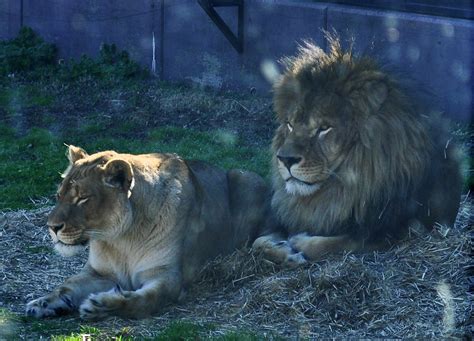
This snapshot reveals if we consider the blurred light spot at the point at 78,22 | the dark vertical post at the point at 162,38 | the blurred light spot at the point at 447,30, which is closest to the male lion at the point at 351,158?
the blurred light spot at the point at 447,30

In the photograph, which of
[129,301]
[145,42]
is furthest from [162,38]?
[129,301]

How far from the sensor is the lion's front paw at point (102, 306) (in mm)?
6035

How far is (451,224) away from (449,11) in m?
3.72

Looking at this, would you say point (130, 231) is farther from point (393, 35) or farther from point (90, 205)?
point (393, 35)

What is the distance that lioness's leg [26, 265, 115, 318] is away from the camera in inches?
247

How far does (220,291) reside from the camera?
21.7 feet

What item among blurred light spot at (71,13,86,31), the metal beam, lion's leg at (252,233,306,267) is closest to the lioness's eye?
lion's leg at (252,233,306,267)

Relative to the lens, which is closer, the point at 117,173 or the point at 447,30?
the point at 117,173

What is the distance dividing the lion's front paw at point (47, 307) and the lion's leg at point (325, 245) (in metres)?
1.46

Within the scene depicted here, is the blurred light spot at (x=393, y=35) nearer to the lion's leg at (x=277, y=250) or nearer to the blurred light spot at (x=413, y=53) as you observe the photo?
the blurred light spot at (x=413, y=53)

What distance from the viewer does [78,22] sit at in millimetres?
13602

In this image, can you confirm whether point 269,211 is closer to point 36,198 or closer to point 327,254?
point 327,254

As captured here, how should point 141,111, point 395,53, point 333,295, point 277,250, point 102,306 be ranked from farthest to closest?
point 141,111 → point 395,53 → point 277,250 → point 333,295 → point 102,306

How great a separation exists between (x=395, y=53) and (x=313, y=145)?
12.8 ft
